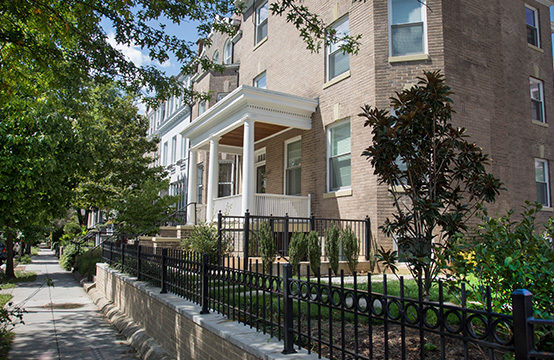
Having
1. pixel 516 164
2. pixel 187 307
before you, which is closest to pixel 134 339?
A: pixel 187 307

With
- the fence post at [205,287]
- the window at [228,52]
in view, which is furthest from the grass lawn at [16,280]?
the window at [228,52]

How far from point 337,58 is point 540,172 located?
7913mm

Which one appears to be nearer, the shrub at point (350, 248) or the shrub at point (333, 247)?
the shrub at point (333, 247)

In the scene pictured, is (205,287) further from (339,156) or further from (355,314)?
(339,156)

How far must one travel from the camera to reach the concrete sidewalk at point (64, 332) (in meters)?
6.86

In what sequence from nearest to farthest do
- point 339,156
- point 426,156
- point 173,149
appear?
point 426,156, point 339,156, point 173,149

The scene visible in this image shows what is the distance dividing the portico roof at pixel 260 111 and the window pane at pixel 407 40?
3.10m

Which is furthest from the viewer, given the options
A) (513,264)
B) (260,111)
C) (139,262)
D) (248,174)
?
(260,111)

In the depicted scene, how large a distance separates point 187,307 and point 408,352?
312 cm

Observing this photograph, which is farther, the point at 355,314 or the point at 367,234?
the point at 367,234

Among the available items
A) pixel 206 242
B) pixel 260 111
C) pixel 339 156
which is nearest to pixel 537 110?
pixel 339 156

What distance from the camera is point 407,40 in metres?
11.9

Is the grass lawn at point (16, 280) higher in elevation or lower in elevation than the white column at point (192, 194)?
lower

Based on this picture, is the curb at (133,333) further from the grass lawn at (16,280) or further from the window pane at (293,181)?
the window pane at (293,181)
